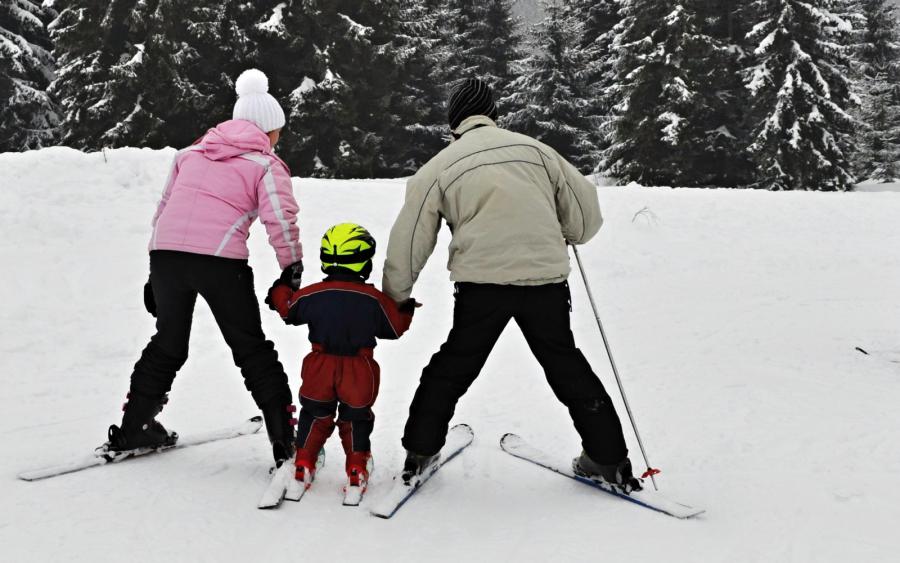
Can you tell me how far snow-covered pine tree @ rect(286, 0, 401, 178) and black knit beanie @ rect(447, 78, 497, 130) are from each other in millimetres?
19598

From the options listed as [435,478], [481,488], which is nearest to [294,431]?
[435,478]

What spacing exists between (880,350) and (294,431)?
17.1 feet

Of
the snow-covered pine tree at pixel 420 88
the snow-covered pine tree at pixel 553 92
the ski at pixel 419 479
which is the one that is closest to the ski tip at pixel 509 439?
the ski at pixel 419 479

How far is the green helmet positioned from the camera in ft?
11.1

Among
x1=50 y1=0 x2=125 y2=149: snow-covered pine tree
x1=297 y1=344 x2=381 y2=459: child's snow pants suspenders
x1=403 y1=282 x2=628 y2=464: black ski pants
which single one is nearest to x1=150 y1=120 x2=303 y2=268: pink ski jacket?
x1=297 y1=344 x2=381 y2=459: child's snow pants suspenders

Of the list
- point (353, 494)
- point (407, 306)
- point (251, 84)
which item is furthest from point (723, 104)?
point (353, 494)

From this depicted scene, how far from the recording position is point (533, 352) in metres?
3.42

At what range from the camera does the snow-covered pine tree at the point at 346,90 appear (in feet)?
75.2

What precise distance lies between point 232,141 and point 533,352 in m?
1.77

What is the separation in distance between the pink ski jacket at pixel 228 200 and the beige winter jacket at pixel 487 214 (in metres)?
0.56

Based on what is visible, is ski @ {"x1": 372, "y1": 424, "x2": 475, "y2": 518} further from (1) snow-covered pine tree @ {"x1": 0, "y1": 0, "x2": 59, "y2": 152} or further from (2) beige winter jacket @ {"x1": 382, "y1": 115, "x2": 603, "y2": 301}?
(1) snow-covered pine tree @ {"x1": 0, "y1": 0, "x2": 59, "y2": 152}

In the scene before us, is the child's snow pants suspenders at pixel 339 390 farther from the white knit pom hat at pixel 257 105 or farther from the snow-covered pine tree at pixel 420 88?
the snow-covered pine tree at pixel 420 88

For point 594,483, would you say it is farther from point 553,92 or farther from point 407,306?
point 553,92

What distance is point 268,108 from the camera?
153 inches
